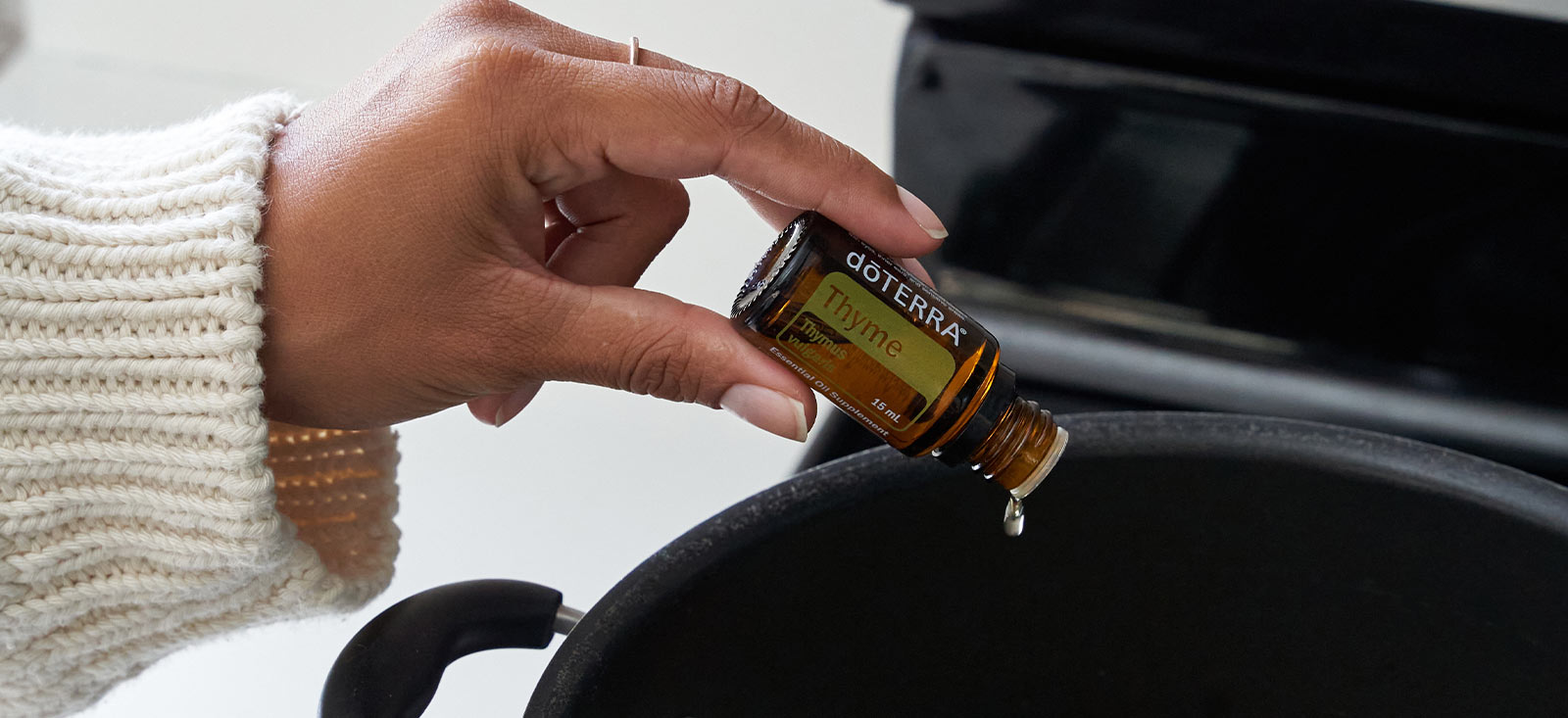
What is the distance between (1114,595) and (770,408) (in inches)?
9.9

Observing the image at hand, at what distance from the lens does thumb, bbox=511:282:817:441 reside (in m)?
0.47

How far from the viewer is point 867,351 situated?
0.46 metres

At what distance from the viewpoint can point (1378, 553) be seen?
608 mm

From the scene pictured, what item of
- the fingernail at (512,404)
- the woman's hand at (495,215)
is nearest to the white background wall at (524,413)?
the fingernail at (512,404)

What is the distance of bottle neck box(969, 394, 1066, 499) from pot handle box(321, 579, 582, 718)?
18 cm

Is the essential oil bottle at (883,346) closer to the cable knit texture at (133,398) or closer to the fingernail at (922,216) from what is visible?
the fingernail at (922,216)

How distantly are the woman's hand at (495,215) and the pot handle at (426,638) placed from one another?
8 centimetres

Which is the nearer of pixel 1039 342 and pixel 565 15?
pixel 1039 342

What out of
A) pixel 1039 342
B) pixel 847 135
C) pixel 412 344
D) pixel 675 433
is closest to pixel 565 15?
pixel 847 135

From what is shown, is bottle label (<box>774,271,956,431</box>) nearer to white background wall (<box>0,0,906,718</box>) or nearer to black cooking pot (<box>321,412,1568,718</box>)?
black cooking pot (<box>321,412,1568,718</box>)

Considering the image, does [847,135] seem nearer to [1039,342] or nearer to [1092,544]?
[1039,342]

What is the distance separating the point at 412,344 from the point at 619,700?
0.51ft

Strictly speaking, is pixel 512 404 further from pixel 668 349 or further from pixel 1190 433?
pixel 1190 433

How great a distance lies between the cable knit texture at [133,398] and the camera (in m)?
0.45
